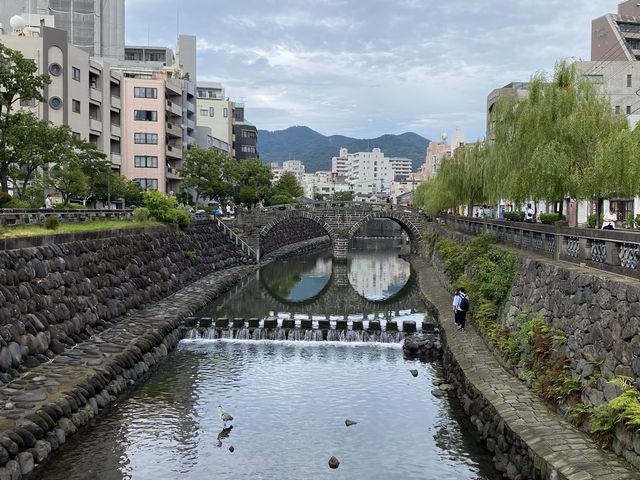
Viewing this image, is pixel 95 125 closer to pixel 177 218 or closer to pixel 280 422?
pixel 177 218

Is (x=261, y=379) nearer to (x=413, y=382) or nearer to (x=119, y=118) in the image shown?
(x=413, y=382)

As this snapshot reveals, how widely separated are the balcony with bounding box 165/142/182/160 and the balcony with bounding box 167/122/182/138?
4.11ft

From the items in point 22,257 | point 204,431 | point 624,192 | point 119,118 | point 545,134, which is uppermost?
point 119,118

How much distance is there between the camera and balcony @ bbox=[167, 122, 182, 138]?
225ft

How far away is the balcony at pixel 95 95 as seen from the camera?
182 feet

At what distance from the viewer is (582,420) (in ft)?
39.2

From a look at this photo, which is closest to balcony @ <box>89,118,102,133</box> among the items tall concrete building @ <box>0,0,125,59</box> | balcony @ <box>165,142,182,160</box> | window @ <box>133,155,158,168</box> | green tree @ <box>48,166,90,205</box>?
window @ <box>133,155,158,168</box>

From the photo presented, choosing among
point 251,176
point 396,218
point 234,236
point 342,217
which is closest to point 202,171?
point 251,176

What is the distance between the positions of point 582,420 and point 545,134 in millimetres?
12675

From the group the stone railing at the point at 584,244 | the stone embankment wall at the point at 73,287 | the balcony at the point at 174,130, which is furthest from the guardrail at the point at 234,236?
the stone railing at the point at 584,244

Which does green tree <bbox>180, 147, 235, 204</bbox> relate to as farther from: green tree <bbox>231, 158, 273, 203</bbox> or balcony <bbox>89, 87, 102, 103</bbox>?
balcony <bbox>89, 87, 102, 103</bbox>

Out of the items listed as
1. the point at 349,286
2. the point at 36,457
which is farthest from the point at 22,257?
the point at 349,286

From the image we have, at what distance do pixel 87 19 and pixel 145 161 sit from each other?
790 inches

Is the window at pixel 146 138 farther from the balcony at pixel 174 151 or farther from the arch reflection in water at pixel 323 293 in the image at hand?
the arch reflection in water at pixel 323 293
